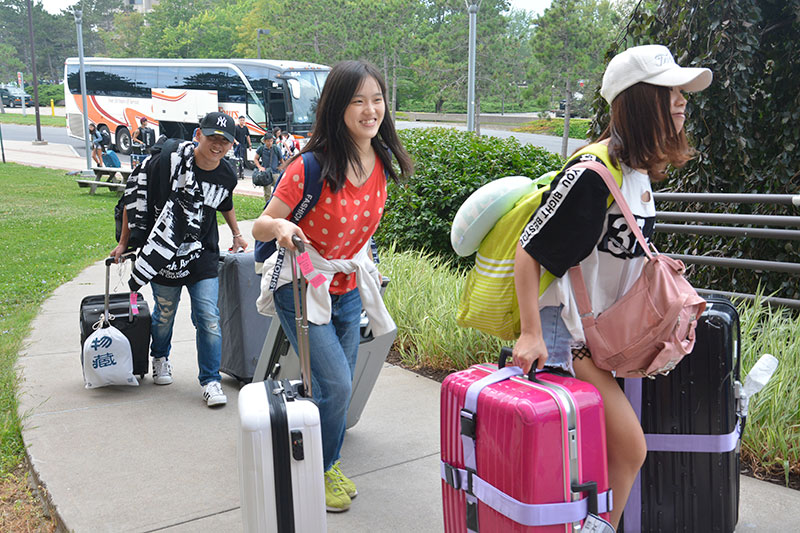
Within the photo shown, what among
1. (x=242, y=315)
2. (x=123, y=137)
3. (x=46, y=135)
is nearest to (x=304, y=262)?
(x=242, y=315)

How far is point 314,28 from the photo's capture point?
46188mm

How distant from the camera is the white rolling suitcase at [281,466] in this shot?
7.95 ft

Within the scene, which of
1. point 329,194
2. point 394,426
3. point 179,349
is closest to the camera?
point 329,194

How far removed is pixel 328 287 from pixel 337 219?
280 mm

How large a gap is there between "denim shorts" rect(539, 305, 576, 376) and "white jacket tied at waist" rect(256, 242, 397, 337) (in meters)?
0.99

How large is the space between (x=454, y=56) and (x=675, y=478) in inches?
1857

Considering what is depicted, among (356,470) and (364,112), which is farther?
(356,470)

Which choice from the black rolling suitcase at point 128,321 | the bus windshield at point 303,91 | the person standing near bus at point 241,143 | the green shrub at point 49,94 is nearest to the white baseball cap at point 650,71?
the black rolling suitcase at point 128,321

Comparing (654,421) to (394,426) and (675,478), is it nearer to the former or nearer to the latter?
(675,478)

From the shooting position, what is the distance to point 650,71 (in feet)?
7.23

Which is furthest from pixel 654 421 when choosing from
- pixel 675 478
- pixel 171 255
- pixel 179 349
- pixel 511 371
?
pixel 179 349

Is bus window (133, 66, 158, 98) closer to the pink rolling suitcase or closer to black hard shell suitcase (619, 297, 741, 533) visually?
black hard shell suitcase (619, 297, 741, 533)

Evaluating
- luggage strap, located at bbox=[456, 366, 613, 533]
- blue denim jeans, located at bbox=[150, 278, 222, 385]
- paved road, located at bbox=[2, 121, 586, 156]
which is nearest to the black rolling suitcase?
blue denim jeans, located at bbox=[150, 278, 222, 385]

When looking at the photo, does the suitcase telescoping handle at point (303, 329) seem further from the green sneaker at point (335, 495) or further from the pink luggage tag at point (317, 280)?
the green sneaker at point (335, 495)
